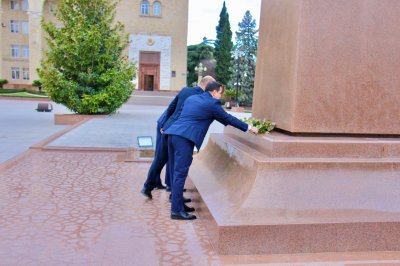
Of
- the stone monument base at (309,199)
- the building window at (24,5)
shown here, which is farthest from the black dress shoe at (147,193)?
the building window at (24,5)

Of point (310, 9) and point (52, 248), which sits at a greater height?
point (310, 9)

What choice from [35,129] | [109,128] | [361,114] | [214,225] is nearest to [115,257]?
[214,225]

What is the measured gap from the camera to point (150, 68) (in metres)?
44.8

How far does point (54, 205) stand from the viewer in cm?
476

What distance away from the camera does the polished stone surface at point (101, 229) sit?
131 inches

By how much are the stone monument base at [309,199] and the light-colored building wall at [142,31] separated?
134ft

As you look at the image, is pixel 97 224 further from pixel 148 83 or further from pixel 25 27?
pixel 25 27

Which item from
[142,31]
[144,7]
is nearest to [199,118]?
[142,31]

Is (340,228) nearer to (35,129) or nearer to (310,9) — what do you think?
(310,9)

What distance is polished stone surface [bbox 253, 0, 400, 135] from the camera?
4078mm

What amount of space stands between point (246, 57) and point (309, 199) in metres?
35.8

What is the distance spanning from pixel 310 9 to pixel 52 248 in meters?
3.36

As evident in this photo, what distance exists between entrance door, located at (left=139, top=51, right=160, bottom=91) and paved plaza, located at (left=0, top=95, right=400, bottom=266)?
3757cm

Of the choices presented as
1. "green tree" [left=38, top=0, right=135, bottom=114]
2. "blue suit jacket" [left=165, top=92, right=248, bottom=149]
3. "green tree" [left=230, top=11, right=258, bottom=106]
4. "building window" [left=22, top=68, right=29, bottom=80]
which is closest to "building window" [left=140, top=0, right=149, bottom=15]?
"green tree" [left=230, top=11, right=258, bottom=106]
